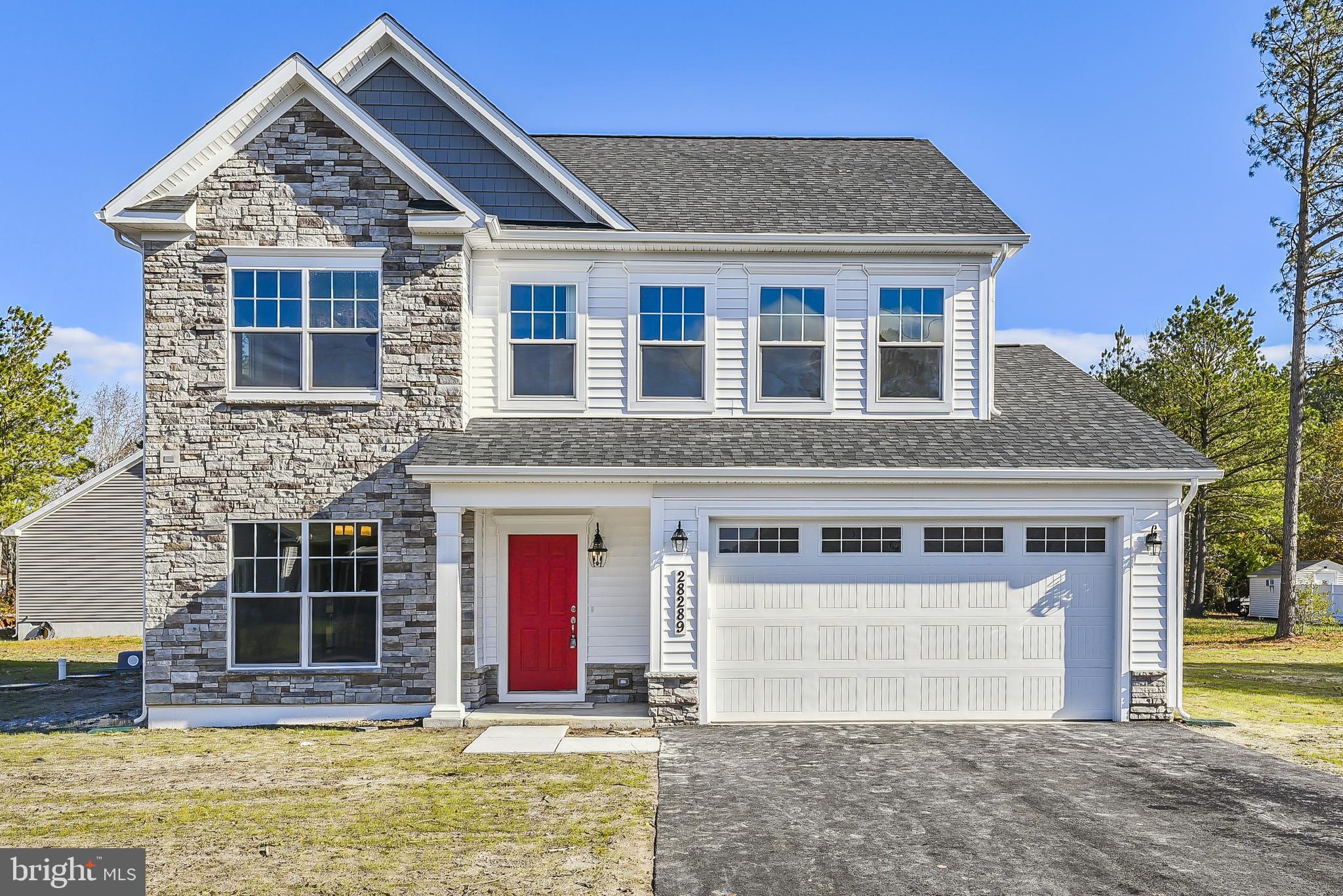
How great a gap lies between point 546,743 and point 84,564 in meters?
22.1

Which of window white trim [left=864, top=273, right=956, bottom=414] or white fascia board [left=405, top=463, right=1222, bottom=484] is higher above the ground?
window white trim [left=864, top=273, right=956, bottom=414]

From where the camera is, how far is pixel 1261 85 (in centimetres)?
2170

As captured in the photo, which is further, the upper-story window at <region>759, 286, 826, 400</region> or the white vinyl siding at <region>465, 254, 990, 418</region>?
the upper-story window at <region>759, 286, 826, 400</region>

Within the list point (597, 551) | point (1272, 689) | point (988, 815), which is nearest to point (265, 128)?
point (597, 551)

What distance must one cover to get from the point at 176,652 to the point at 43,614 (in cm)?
1885

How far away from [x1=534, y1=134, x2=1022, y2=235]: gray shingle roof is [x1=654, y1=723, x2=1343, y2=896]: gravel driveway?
6465 millimetres

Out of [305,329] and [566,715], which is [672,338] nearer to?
[305,329]

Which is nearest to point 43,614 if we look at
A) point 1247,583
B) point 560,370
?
point 560,370

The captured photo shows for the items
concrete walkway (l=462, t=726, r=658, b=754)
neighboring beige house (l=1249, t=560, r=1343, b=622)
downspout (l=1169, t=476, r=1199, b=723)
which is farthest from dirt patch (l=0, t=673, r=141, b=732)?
neighboring beige house (l=1249, t=560, r=1343, b=622)

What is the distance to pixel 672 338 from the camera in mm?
12555

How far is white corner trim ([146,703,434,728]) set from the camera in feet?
37.3

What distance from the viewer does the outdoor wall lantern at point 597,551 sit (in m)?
12.2

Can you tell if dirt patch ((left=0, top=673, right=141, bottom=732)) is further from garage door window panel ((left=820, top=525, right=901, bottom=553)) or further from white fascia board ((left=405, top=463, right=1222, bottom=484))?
garage door window panel ((left=820, top=525, right=901, bottom=553))

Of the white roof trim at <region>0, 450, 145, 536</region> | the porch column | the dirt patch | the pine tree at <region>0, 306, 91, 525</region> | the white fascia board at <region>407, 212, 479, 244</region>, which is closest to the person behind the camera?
the porch column
